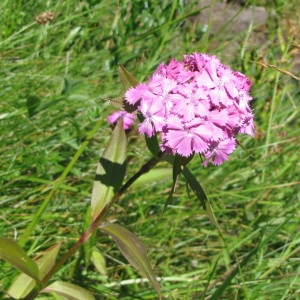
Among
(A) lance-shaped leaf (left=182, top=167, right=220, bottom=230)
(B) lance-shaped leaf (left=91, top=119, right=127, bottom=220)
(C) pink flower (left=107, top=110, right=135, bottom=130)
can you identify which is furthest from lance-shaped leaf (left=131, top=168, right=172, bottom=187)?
(C) pink flower (left=107, top=110, right=135, bottom=130)

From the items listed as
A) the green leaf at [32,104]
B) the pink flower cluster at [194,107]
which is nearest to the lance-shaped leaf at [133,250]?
the pink flower cluster at [194,107]

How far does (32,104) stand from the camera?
1.65 meters

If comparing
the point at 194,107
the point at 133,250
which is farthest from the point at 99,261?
the point at 194,107

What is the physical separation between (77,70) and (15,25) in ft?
0.90

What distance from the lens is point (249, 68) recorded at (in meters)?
2.24

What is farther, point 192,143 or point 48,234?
point 48,234

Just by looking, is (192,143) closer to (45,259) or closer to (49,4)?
(45,259)

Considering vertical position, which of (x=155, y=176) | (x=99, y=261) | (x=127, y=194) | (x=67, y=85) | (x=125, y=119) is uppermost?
(x=67, y=85)

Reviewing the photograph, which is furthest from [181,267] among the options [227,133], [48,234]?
[227,133]

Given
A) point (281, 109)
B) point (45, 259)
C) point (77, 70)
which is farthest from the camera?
point (281, 109)

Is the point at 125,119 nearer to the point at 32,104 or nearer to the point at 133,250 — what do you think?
the point at 32,104

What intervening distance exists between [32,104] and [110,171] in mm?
455

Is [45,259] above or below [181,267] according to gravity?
above

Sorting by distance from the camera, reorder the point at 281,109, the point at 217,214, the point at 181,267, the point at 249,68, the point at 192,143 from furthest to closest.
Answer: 1. the point at 281,109
2. the point at 249,68
3. the point at 217,214
4. the point at 181,267
5. the point at 192,143
